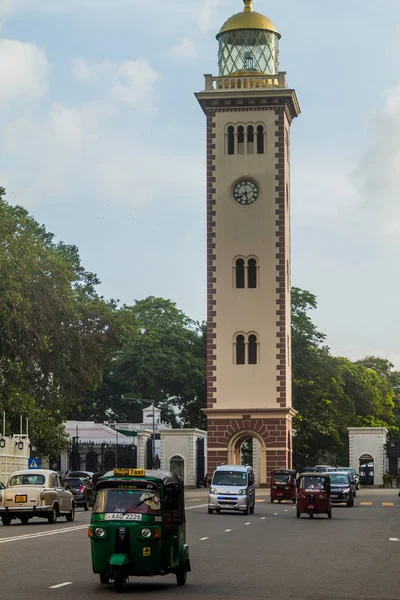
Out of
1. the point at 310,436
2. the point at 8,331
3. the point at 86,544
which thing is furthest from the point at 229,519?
the point at 310,436

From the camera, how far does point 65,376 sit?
59594 mm

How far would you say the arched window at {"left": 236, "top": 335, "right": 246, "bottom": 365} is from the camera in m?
68.4

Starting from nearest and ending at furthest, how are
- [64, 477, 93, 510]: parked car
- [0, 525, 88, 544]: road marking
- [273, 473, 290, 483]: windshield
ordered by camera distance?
[0, 525, 88, 544]: road marking
[64, 477, 93, 510]: parked car
[273, 473, 290, 483]: windshield

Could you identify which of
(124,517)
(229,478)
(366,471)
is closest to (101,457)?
(366,471)

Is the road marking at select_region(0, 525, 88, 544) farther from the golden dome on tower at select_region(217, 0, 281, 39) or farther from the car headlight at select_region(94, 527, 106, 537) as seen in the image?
the golden dome on tower at select_region(217, 0, 281, 39)

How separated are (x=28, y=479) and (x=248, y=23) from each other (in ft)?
143

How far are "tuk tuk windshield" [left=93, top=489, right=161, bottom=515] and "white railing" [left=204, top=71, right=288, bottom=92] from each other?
55.5 m

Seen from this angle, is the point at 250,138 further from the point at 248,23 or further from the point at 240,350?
the point at 240,350

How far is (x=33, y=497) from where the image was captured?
112 feet

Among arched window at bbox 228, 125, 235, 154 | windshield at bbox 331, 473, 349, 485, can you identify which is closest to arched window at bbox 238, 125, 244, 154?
arched window at bbox 228, 125, 235, 154

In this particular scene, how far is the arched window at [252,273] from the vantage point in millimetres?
68750

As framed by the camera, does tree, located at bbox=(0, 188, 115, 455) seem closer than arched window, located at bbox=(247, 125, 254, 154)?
Yes

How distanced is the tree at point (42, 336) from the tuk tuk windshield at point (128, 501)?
33.7m

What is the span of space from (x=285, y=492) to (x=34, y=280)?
1474 centimetres
